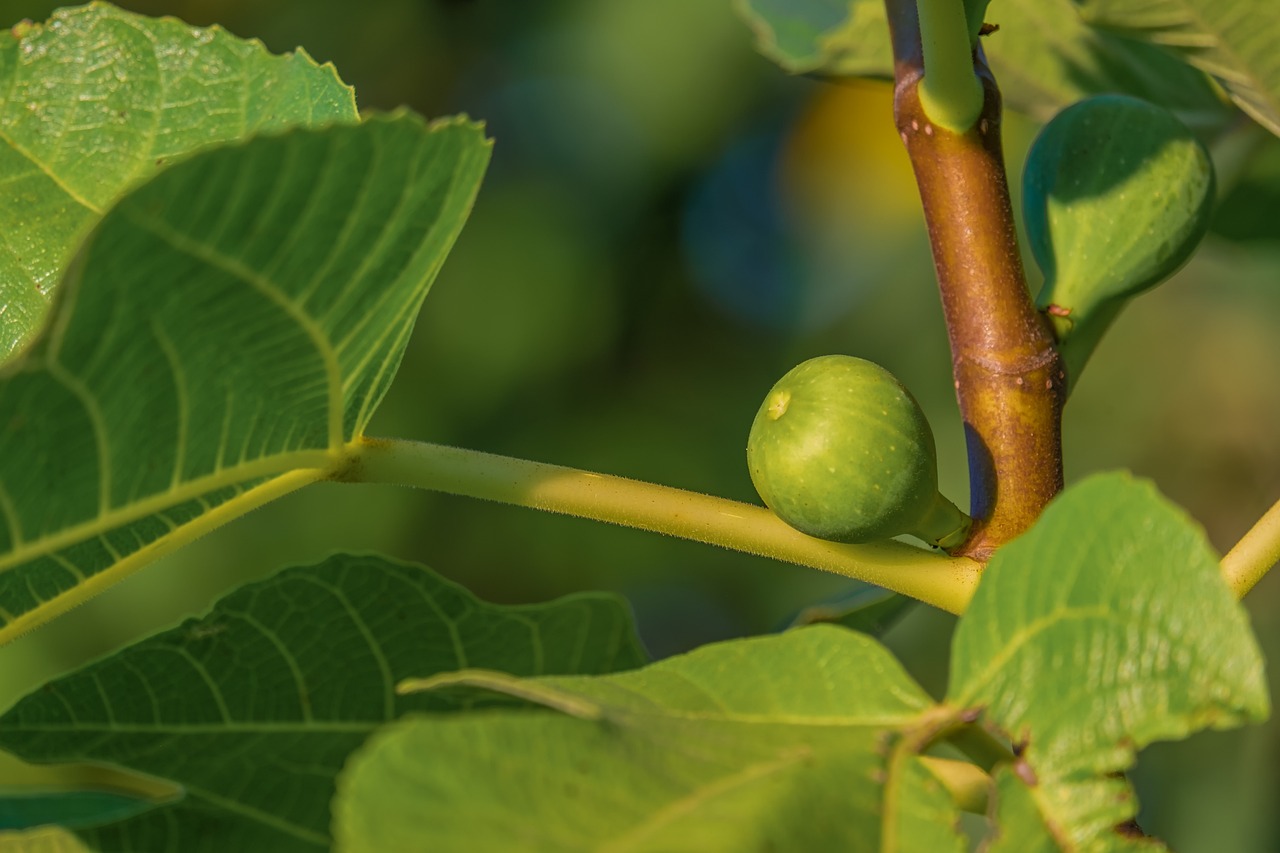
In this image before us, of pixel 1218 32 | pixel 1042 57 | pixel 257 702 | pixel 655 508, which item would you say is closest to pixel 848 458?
pixel 655 508

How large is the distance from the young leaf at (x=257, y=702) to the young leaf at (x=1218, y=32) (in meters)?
0.52

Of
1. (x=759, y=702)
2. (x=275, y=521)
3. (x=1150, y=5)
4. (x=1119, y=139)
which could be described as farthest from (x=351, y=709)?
(x=275, y=521)

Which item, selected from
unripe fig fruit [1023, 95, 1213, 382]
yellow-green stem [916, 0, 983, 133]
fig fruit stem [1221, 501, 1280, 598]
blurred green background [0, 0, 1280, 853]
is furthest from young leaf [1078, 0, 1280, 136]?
blurred green background [0, 0, 1280, 853]

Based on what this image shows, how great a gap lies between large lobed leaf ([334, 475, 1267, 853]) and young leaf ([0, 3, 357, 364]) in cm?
37

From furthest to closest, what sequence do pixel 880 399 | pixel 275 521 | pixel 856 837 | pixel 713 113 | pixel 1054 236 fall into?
1. pixel 713 113
2. pixel 275 521
3. pixel 1054 236
4. pixel 880 399
5. pixel 856 837

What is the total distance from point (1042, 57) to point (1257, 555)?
547mm

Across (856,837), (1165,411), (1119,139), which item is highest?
(1119,139)

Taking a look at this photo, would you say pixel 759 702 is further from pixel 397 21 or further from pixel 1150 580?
pixel 397 21

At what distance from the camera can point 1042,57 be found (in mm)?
1080

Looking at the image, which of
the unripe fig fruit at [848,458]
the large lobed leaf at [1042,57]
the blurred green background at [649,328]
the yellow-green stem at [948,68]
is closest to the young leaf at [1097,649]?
the unripe fig fruit at [848,458]

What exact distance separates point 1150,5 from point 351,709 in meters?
0.59

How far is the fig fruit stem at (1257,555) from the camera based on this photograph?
2.13 feet

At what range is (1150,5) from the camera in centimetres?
83

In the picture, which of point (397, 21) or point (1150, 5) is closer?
point (1150, 5)
